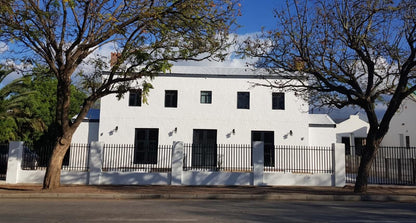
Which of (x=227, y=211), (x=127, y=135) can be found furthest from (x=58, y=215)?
(x=127, y=135)

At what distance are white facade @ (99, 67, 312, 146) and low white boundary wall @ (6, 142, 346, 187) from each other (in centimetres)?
635

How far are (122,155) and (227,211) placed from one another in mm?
10022

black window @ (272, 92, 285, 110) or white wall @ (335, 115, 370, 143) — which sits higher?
black window @ (272, 92, 285, 110)

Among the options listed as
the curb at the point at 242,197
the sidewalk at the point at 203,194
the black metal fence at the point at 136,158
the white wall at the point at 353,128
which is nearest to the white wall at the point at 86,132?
the black metal fence at the point at 136,158

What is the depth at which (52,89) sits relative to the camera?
115 feet

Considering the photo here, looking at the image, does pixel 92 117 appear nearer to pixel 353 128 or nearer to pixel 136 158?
pixel 136 158

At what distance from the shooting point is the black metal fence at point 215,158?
1659 centimetres

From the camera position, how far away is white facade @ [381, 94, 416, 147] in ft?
92.0

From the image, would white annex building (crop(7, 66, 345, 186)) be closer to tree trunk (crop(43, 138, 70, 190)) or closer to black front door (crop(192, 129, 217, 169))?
black front door (crop(192, 129, 217, 169))

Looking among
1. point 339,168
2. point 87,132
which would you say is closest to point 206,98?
point 87,132

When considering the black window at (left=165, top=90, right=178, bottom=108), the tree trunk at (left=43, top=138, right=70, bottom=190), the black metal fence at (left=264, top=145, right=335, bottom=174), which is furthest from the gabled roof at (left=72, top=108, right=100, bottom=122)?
the black metal fence at (left=264, top=145, right=335, bottom=174)

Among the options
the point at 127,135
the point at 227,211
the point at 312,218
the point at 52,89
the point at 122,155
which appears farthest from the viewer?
the point at 52,89

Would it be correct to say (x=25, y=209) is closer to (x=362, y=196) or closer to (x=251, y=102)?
(x=362, y=196)

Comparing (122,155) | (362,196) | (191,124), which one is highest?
(191,124)
